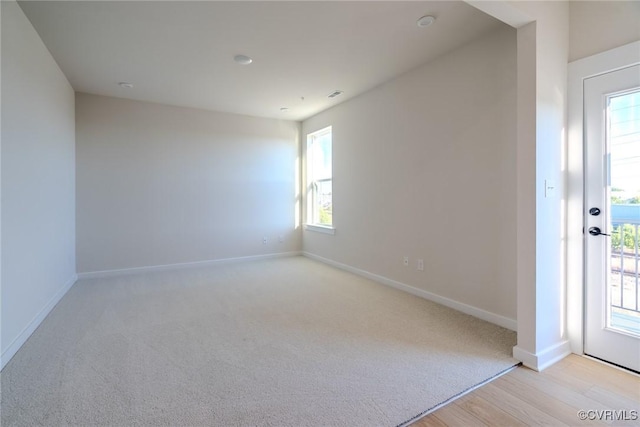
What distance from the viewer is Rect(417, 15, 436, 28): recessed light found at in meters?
2.45

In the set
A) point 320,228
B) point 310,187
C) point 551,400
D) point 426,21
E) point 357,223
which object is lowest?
point 551,400

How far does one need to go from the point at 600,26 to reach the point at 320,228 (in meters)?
4.03

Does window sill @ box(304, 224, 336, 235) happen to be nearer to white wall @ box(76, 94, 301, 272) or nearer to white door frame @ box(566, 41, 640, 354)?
white wall @ box(76, 94, 301, 272)

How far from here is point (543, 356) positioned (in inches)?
80.7

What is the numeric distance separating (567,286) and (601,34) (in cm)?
174

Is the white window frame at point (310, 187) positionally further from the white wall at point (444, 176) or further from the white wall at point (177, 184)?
the white wall at point (444, 176)

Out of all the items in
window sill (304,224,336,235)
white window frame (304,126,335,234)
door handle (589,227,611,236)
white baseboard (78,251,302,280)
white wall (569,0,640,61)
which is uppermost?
white wall (569,0,640,61)

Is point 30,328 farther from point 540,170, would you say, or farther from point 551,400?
point 540,170

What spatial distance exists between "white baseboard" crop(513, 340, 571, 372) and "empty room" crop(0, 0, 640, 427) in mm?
14

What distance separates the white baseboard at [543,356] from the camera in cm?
202

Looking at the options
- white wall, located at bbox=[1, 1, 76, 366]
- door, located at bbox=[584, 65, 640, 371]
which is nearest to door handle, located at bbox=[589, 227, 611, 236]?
door, located at bbox=[584, 65, 640, 371]

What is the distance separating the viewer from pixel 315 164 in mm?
5656

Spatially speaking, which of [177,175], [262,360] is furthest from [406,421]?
[177,175]

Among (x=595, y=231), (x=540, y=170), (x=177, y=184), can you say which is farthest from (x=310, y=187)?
(x=595, y=231)
